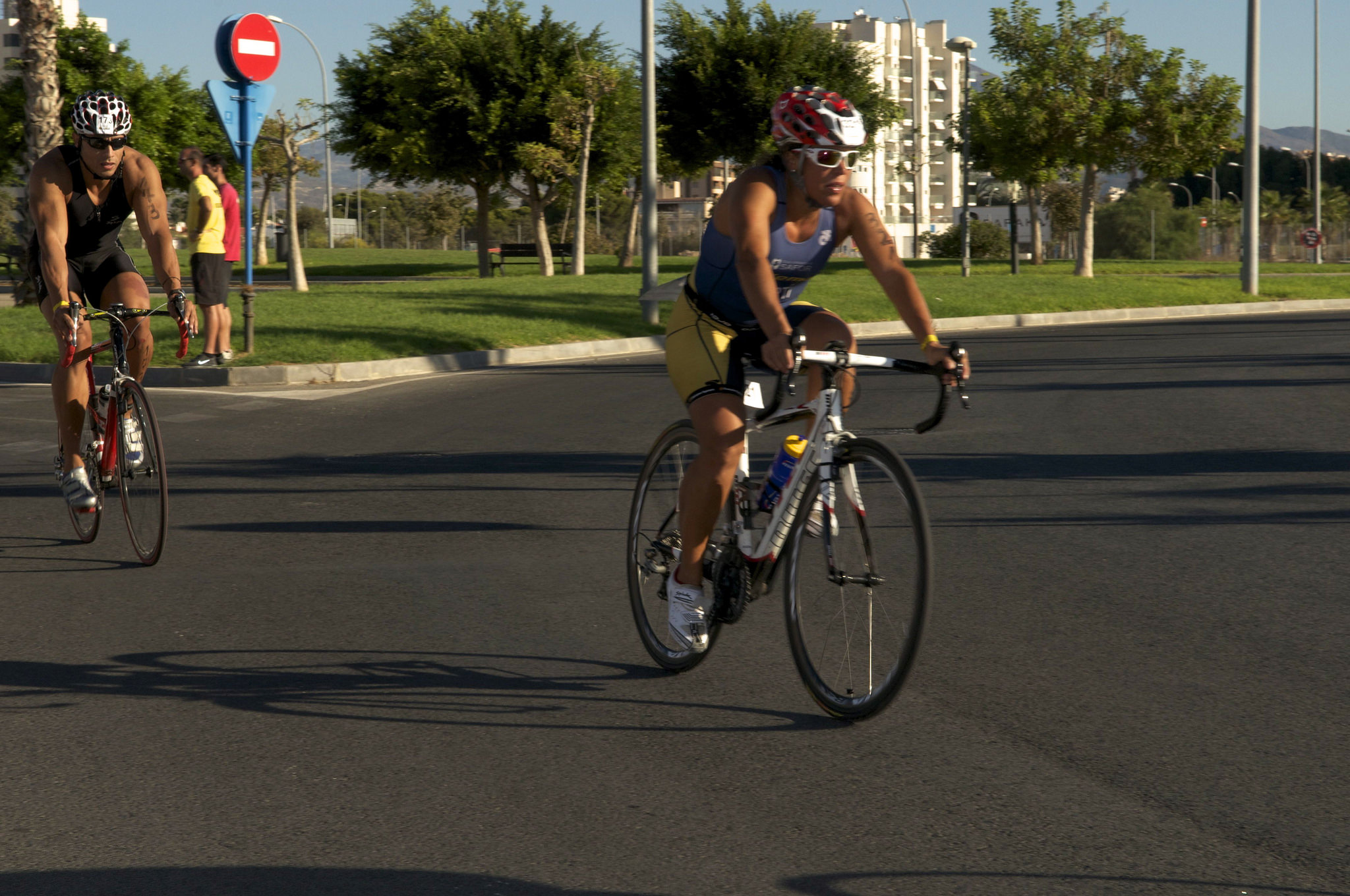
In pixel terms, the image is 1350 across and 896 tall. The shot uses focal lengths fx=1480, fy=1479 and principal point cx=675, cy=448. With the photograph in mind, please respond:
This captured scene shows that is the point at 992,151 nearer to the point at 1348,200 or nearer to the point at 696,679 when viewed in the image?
the point at 696,679

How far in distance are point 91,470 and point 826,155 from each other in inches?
164

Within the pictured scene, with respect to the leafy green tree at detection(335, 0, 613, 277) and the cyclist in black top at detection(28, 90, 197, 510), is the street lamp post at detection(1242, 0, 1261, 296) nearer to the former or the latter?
the leafy green tree at detection(335, 0, 613, 277)

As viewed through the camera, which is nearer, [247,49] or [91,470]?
[91,470]

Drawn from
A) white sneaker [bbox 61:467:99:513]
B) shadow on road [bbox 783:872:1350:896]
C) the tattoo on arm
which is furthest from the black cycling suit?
shadow on road [bbox 783:872:1350:896]

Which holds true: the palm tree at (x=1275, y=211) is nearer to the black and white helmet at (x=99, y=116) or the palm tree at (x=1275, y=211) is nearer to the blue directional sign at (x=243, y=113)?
the blue directional sign at (x=243, y=113)

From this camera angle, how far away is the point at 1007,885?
312cm

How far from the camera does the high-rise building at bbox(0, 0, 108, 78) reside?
19.7 meters

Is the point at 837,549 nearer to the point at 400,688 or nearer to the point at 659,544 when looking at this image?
the point at 659,544

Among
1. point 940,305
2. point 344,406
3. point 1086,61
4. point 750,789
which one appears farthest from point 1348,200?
point 750,789

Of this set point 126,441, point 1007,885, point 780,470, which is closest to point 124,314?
point 126,441

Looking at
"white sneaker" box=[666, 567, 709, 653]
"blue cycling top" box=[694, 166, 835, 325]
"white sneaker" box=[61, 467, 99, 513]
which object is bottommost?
"white sneaker" box=[666, 567, 709, 653]

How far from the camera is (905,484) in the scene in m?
3.94

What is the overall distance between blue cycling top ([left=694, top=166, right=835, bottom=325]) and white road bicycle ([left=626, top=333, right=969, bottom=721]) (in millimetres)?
297

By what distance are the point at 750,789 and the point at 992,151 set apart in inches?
1624
